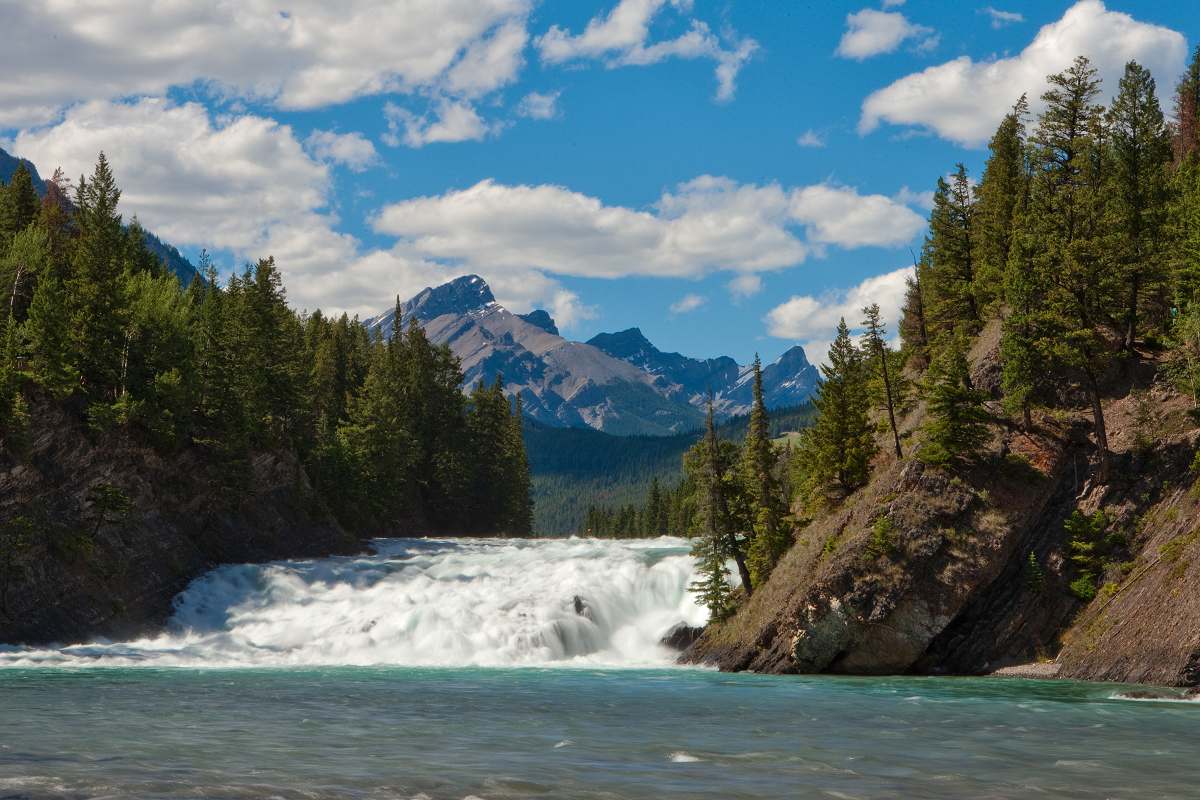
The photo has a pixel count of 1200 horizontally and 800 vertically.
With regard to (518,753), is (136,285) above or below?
above

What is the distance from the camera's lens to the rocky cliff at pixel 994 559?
42.7 m

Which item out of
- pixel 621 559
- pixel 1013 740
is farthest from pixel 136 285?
pixel 1013 740

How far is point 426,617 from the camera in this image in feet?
179

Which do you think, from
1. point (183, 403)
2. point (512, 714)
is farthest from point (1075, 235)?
point (183, 403)

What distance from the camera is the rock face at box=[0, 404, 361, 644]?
5003 cm

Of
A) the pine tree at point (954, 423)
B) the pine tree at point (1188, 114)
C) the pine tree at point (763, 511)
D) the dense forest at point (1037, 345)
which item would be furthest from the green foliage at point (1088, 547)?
the pine tree at point (1188, 114)

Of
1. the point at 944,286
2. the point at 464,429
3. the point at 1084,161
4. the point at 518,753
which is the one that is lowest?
the point at 518,753

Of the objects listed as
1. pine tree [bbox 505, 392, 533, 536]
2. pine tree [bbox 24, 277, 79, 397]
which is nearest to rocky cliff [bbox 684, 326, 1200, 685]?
pine tree [bbox 24, 277, 79, 397]

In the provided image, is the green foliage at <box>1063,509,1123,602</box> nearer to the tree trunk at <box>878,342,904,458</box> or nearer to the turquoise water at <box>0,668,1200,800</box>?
the turquoise water at <box>0,668,1200,800</box>

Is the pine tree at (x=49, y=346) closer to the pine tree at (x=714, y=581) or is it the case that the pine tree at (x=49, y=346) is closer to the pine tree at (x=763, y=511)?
the pine tree at (x=714, y=581)

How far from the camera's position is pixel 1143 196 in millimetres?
56656

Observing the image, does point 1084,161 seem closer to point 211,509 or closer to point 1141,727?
point 1141,727

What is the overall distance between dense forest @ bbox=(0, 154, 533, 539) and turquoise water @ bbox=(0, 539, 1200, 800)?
12622 mm

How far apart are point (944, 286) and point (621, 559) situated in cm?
2685
